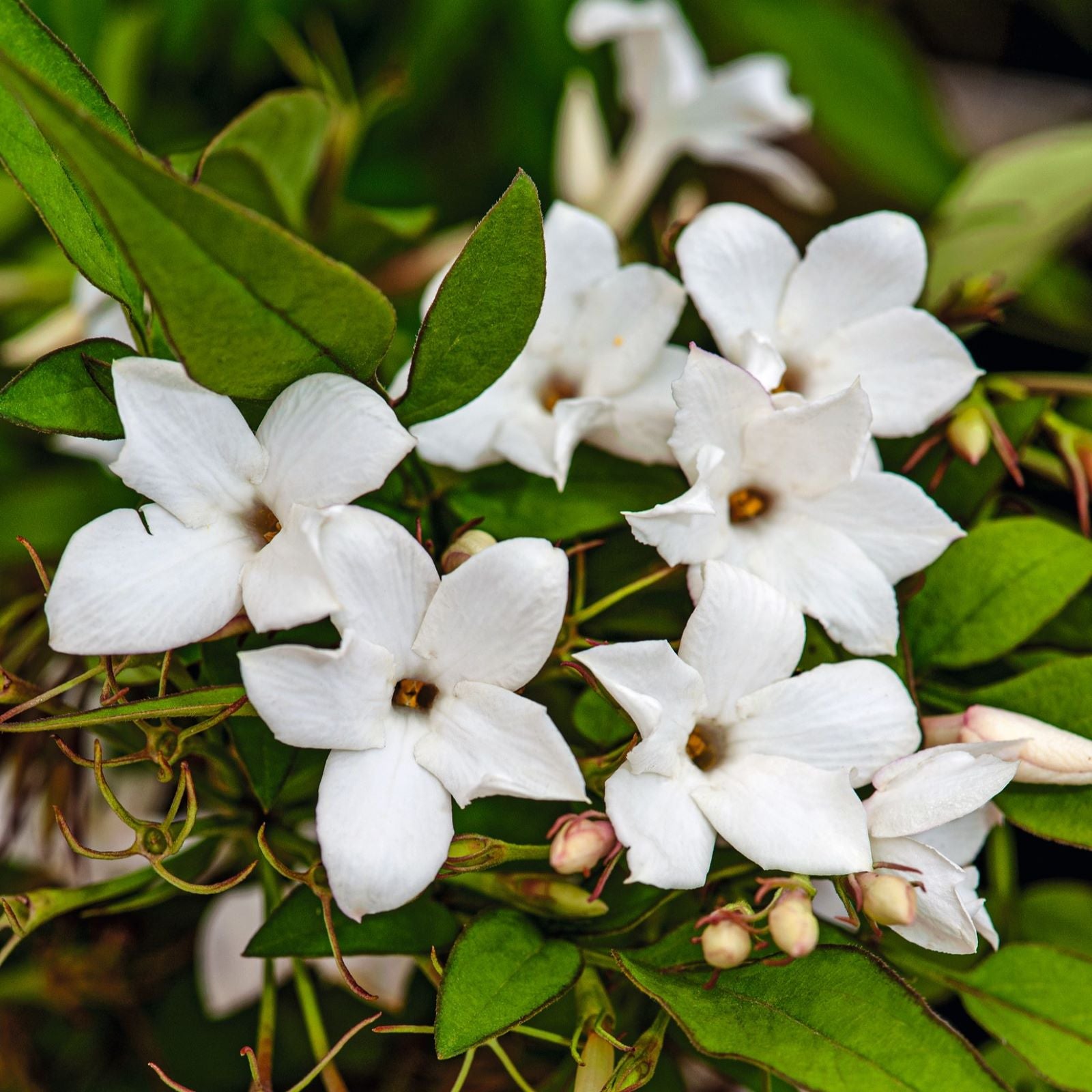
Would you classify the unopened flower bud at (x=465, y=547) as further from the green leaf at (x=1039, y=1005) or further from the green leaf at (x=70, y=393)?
the green leaf at (x=1039, y=1005)

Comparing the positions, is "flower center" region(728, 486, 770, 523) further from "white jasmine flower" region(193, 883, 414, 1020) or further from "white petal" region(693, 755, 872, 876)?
"white jasmine flower" region(193, 883, 414, 1020)

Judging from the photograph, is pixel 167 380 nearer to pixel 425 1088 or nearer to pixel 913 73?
pixel 425 1088

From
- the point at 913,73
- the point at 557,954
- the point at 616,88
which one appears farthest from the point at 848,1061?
the point at 913,73

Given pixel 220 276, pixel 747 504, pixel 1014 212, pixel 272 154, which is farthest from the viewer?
pixel 1014 212

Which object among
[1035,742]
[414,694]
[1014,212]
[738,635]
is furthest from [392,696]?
[1014,212]

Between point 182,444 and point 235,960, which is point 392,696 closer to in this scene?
point 182,444

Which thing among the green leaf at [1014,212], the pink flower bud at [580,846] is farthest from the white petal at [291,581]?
the green leaf at [1014,212]
